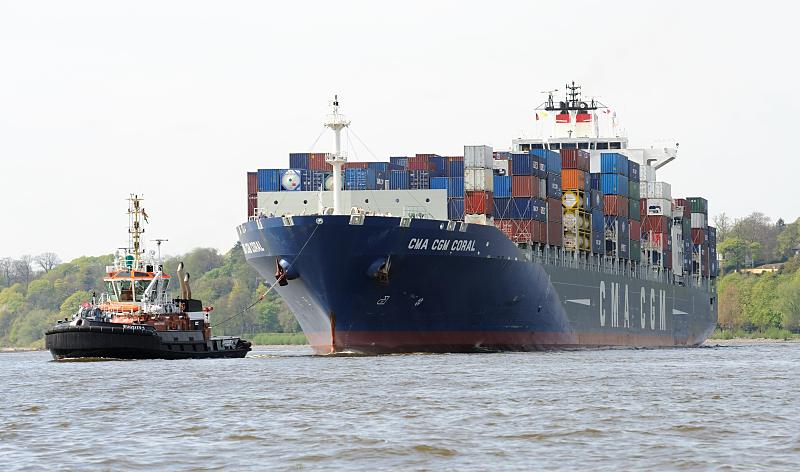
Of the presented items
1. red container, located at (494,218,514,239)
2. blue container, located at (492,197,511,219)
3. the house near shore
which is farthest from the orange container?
the house near shore

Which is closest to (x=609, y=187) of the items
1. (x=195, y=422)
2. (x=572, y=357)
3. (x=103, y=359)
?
(x=572, y=357)

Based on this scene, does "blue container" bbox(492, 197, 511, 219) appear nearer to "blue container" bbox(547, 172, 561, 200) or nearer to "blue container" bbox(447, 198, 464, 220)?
"blue container" bbox(447, 198, 464, 220)

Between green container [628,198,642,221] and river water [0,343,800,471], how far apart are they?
1423 inches

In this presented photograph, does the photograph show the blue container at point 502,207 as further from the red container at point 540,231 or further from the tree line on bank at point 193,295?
the tree line on bank at point 193,295

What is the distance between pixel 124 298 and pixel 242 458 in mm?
38223

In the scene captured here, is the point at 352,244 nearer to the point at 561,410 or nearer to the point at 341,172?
the point at 341,172

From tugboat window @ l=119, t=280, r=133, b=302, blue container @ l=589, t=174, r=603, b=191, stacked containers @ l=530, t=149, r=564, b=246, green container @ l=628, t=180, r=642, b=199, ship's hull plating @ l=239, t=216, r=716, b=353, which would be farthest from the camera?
green container @ l=628, t=180, r=642, b=199

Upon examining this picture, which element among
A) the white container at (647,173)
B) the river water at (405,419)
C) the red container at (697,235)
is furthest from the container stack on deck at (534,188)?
the river water at (405,419)

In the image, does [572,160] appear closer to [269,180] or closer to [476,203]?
[476,203]

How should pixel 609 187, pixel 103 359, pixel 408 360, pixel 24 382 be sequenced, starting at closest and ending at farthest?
pixel 24 382
pixel 408 360
pixel 103 359
pixel 609 187

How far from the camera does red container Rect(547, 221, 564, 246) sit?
73688 millimetres

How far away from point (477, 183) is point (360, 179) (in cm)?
533

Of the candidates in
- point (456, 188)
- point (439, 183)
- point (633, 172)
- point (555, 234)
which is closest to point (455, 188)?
point (456, 188)

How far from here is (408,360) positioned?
5772 cm
